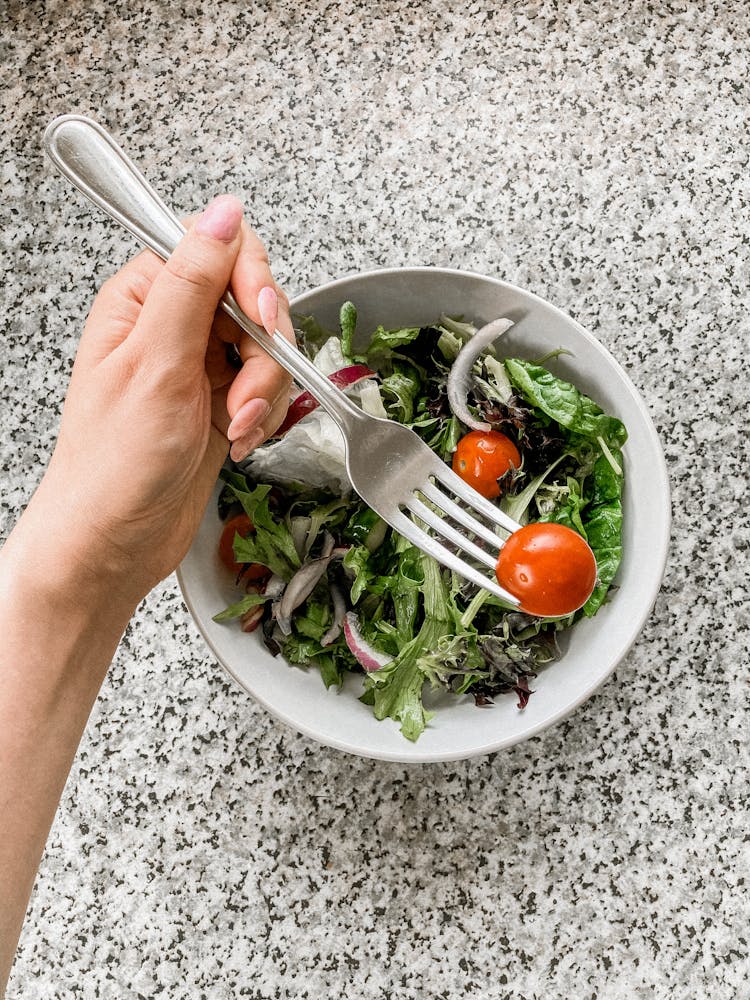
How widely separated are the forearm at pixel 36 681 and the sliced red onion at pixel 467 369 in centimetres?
39

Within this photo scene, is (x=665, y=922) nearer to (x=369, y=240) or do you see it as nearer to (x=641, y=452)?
(x=641, y=452)

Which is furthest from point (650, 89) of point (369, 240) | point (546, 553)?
point (546, 553)

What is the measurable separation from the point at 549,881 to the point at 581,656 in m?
0.28

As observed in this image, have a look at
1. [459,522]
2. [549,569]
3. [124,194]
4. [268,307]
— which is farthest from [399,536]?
[124,194]

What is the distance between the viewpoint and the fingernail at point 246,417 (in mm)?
831

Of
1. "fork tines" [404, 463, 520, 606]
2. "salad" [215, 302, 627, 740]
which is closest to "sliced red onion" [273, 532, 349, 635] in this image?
"salad" [215, 302, 627, 740]

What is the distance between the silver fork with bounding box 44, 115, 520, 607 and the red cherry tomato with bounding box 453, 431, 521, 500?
1.0 inches

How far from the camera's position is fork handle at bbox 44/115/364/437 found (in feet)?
2.63

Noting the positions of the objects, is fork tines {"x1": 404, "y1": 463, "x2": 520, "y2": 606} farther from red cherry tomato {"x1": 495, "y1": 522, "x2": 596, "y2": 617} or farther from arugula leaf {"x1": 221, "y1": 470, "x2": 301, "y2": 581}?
arugula leaf {"x1": 221, "y1": 470, "x2": 301, "y2": 581}

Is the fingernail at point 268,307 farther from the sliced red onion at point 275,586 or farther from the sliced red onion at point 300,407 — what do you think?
the sliced red onion at point 275,586

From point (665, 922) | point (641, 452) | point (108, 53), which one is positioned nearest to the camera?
point (641, 452)

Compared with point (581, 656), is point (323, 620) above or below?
above

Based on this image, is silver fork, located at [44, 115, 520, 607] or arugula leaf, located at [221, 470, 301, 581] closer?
silver fork, located at [44, 115, 520, 607]

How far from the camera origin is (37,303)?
1.14 metres
